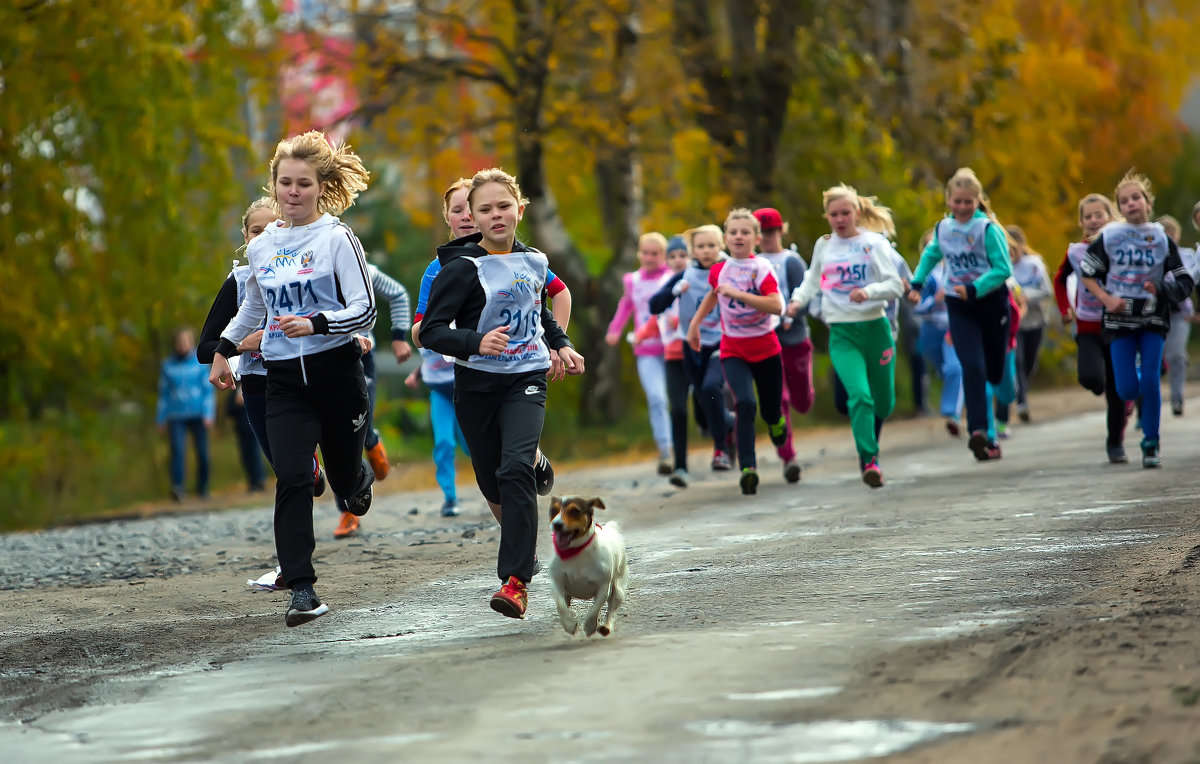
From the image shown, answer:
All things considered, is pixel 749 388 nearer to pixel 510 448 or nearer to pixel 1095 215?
pixel 1095 215

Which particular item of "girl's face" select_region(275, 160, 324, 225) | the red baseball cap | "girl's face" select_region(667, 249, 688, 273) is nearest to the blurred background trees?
"girl's face" select_region(667, 249, 688, 273)

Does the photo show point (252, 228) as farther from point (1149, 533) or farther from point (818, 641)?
point (1149, 533)

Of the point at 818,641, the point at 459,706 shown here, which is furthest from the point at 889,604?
the point at 459,706

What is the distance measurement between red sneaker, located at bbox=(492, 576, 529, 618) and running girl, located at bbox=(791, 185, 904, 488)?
5.22 metres

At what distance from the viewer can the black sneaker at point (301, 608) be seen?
23.2 ft

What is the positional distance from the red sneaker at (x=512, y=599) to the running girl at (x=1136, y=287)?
615 cm

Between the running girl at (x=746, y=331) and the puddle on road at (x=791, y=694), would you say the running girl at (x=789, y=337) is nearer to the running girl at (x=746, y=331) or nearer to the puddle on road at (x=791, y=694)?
the running girl at (x=746, y=331)

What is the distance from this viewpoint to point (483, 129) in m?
23.0

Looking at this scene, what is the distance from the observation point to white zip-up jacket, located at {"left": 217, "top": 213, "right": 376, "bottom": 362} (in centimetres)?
705

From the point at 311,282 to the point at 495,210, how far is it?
900 mm

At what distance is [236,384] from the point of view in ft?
28.4

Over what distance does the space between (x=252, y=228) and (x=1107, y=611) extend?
482cm

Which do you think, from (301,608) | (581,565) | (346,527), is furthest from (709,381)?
(581,565)

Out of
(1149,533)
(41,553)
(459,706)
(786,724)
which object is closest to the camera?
(786,724)
